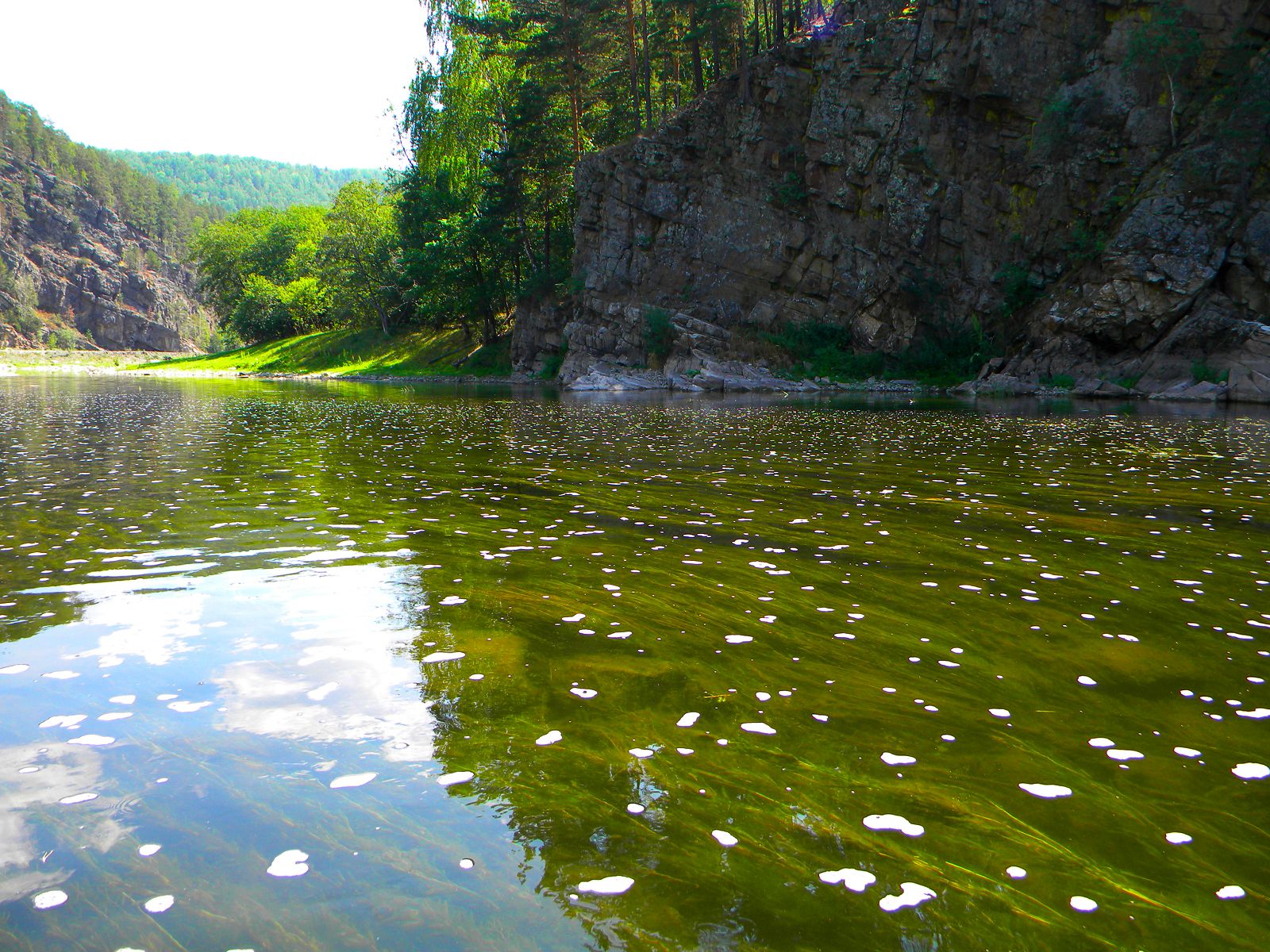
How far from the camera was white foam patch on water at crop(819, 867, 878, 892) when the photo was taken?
384 centimetres

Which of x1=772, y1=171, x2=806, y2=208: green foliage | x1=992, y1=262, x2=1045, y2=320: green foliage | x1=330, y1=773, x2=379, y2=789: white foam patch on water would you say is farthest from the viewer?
x1=772, y1=171, x2=806, y2=208: green foliage

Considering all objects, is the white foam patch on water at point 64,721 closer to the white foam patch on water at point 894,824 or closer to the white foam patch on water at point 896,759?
the white foam patch on water at point 894,824

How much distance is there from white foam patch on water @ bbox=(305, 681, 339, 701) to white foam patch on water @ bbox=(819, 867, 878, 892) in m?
3.65

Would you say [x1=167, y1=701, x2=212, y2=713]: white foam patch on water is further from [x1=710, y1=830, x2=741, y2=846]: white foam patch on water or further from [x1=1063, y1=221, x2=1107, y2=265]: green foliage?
[x1=1063, y1=221, x2=1107, y2=265]: green foliage

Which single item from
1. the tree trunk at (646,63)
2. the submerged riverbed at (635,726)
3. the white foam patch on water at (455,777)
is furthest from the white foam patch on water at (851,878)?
the tree trunk at (646,63)

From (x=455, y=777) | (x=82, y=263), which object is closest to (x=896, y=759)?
(x=455, y=777)

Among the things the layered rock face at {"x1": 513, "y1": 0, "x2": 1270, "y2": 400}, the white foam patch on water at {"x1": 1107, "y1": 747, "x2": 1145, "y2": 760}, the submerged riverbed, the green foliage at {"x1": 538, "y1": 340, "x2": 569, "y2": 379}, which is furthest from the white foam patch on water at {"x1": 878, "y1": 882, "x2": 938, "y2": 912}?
the green foliage at {"x1": 538, "y1": 340, "x2": 569, "y2": 379}

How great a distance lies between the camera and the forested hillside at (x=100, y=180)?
161 meters

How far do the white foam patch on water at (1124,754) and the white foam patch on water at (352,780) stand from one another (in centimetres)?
432

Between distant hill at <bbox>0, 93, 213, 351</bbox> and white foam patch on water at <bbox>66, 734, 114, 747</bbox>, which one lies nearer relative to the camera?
white foam patch on water at <bbox>66, 734, 114, 747</bbox>

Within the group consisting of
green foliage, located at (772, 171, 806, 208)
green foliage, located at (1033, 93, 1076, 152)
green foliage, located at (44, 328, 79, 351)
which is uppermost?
green foliage, located at (1033, 93, 1076, 152)

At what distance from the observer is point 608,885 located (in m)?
3.88

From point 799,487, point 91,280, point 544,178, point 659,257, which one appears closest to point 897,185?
point 659,257

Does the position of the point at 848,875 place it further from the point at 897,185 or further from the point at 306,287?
the point at 306,287
